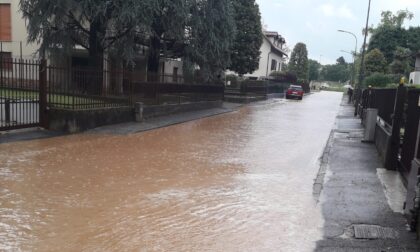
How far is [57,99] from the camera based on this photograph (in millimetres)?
13305

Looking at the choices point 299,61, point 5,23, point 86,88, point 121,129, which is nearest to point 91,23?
point 86,88

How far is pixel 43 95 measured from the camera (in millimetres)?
Answer: 12938

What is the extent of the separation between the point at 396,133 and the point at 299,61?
77.2 m

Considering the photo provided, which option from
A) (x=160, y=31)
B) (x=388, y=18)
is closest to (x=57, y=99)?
(x=160, y=31)

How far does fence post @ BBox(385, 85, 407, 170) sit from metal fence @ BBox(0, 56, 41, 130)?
9.86m

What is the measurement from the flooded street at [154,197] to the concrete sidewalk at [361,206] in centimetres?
27

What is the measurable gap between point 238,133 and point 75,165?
25.7ft

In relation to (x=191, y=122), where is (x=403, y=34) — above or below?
above

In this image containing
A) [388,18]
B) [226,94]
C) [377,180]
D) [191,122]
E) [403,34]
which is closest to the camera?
[377,180]

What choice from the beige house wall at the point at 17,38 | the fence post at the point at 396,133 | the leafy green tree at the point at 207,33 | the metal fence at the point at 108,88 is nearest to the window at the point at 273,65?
the leafy green tree at the point at 207,33

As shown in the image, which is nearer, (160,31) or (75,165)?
(75,165)

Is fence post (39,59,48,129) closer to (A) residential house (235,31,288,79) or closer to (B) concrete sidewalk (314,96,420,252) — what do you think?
(B) concrete sidewalk (314,96,420,252)

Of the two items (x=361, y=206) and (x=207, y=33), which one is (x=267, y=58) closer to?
(x=207, y=33)

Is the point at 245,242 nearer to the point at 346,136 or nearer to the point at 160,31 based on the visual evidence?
the point at 346,136
